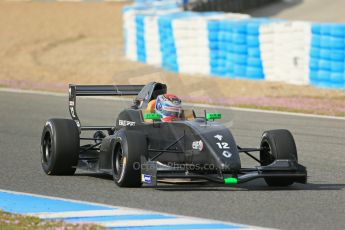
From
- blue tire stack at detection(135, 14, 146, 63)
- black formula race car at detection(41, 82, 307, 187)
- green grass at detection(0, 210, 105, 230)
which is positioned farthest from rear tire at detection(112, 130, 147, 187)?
blue tire stack at detection(135, 14, 146, 63)

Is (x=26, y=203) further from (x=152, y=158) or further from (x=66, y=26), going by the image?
(x=66, y=26)

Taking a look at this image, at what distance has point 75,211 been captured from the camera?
845 cm

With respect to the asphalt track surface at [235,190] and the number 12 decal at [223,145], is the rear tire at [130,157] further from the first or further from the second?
the number 12 decal at [223,145]

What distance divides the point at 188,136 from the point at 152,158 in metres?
0.46

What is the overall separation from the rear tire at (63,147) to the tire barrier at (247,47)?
991cm

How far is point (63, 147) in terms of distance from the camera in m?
10.5

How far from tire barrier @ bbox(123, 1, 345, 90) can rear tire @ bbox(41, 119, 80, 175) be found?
9906 millimetres

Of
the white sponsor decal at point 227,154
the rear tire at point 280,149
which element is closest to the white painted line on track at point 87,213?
the white sponsor decal at point 227,154

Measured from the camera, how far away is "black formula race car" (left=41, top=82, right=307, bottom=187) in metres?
9.40

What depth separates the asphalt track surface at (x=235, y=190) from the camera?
332 inches

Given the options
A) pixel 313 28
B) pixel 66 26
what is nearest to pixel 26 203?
pixel 313 28

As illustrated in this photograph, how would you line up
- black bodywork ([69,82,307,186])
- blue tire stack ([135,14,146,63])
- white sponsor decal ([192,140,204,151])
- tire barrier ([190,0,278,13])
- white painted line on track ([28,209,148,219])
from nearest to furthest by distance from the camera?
white painted line on track ([28,209,148,219]) < black bodywork ([69,82,307,186]) < white sponsor decal ([192,140,204,151]) < blue tire stack ([135,14,146,63]) < tire barrier ([190,0,278,13])

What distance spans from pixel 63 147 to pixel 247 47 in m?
11.6

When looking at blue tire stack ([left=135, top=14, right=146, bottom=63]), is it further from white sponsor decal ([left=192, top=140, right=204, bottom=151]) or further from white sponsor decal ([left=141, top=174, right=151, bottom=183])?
white sponsor decal ([left=141, top=174, right=151, bottom=183])
